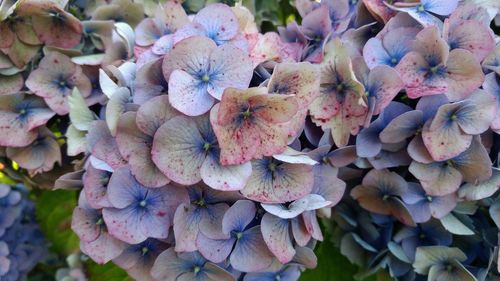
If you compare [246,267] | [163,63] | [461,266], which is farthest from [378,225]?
[163,63]

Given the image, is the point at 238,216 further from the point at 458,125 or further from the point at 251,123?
the point at 458,125

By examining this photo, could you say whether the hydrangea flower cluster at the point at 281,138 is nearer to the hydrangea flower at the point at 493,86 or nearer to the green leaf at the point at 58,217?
the hydrangea flower at the point at 493,86

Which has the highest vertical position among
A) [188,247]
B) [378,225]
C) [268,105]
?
[268,105]

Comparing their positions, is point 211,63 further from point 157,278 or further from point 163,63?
point 157,278

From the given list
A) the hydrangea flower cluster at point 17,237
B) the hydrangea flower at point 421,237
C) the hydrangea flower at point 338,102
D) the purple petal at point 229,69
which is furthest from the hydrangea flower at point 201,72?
the hydrangea flower cluster at point 17,237

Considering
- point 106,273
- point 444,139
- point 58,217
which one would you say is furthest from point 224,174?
point 58,217

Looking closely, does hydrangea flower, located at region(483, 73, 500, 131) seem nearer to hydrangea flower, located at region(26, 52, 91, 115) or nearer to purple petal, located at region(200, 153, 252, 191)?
purple petal, located at region(200, 153, 252, 191)

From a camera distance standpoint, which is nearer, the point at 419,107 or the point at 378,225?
the point at 419,107
